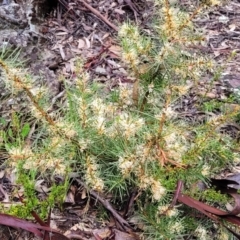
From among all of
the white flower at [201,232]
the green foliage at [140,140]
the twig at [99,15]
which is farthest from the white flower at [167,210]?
the twig at [99,15]

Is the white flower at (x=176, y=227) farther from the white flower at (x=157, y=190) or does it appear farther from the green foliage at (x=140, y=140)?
the white flower at (x=157, y=190)

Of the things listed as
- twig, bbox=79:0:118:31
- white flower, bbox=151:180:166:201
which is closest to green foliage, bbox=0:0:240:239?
white flower, bbox=151:180:166:201

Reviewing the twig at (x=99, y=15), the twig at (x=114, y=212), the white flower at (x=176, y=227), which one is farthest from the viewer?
the twig at (x=99, y=15)

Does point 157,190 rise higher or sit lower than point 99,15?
higher

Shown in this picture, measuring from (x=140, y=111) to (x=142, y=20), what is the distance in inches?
50.8

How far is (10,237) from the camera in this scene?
1782 mm

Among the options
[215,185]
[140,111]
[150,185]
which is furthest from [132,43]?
[215,185]

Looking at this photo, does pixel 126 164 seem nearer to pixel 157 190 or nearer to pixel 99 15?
pixel 157 190

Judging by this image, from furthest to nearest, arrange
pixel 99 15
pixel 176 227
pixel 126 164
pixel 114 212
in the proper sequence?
1. pixel 99 15
2. pixel 114 212
3. pixel 176 227
4. pixel 126 164

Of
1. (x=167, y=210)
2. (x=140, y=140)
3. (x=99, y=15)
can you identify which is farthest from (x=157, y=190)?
(x=99, y=15)

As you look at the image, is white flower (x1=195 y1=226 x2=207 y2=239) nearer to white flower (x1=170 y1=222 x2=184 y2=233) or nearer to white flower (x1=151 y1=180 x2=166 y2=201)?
white flower (x1=170 y1=222 x2=184 y2=233)

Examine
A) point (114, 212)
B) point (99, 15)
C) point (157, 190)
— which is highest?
point (157, 190)

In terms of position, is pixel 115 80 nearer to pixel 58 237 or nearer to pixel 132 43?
pixel 132 43

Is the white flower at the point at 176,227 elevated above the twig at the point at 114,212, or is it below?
above
